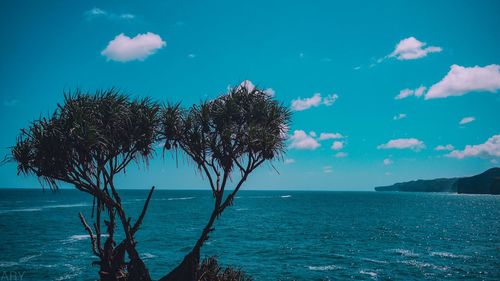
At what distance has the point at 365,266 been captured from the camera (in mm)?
34438

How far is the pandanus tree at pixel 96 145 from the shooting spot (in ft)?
42.5

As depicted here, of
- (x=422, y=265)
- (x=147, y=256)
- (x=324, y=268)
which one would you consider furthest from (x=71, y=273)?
(x=422, y=265)

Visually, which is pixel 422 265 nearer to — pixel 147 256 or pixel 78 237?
pixel 147 256

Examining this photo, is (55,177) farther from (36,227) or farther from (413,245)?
(36,227)

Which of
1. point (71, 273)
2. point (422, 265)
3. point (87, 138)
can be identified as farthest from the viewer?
point (422, 265)

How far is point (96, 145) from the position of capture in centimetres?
1339

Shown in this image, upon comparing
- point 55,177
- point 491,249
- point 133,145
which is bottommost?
point 491,249

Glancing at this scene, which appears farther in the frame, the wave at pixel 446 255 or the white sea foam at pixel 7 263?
the wave at pixel 446 255

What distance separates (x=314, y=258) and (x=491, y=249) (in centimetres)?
2487

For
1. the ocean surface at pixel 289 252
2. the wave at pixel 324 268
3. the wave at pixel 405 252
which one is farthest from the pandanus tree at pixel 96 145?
the wave at pixel 405 252

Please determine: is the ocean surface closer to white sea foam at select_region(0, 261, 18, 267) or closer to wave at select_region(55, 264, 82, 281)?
wave at select_region(55, 264, 82, 281)

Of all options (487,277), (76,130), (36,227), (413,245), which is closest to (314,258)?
(487,277)

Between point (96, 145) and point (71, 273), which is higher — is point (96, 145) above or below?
above

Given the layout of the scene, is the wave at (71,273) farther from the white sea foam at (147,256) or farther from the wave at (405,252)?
the wave at (405,252)
